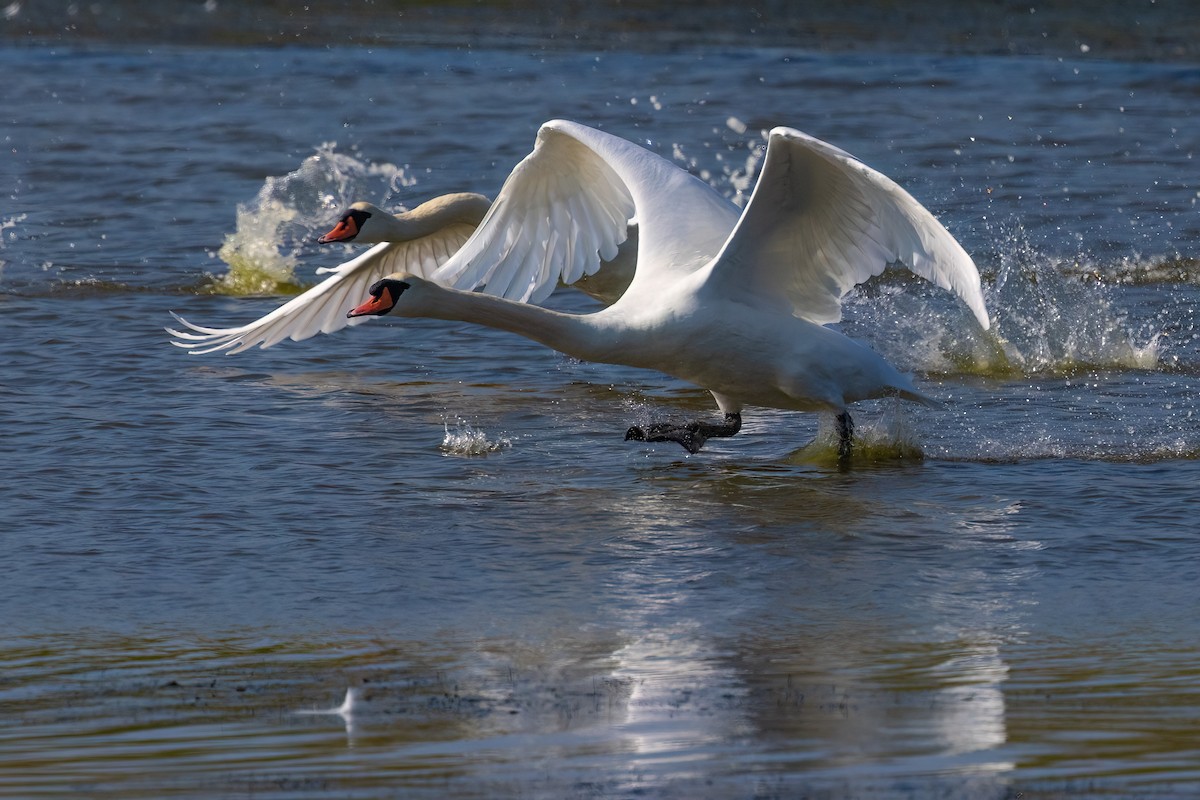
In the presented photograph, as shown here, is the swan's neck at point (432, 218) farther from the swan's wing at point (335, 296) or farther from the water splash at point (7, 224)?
the water splash at point (7, 224)

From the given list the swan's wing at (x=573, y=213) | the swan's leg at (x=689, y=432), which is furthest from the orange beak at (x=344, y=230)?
the swan's leg at (x=689, y=432)

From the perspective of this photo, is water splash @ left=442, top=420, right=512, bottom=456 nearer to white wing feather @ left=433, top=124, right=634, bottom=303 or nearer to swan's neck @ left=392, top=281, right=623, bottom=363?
white wing feather @ left=433, top=124, right=634, bottom=303

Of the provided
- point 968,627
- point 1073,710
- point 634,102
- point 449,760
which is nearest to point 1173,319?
point 968,627

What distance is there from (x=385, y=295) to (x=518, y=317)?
0.53 meters

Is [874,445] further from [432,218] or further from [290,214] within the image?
[290,214]

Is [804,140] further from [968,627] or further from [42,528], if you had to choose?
[42,528]

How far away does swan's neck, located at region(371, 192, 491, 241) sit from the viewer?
31.7ft

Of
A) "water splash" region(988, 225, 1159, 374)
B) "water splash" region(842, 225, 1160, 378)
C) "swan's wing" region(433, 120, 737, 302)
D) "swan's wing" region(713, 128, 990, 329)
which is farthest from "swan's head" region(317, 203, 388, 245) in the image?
"water splash" region(988, 225, 1159, 374)

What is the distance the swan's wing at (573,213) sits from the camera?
333 inches

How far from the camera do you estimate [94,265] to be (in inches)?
494

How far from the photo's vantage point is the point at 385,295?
300 inches

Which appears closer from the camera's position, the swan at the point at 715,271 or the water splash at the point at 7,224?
the swan at the point at 715,271

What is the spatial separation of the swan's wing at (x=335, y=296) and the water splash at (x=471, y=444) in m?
1.42

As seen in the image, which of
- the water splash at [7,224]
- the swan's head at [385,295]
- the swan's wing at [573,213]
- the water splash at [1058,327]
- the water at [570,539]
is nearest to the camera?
the water at [570,539]
